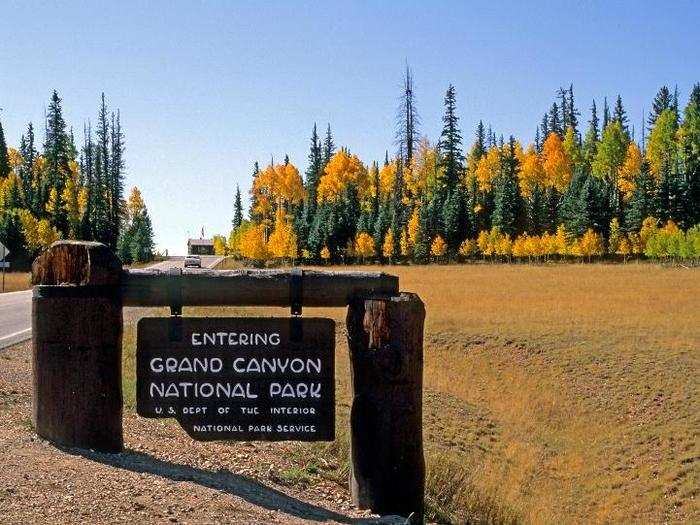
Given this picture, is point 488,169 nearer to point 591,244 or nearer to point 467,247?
point 467,247

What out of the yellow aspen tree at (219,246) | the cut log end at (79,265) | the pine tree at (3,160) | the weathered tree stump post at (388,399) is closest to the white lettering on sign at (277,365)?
the weathered tree stump post at (388,399)

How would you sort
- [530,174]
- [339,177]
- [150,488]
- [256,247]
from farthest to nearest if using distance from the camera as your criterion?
1. [339,177]
2. [530,174]
3. [256,247]
4. [150,488]

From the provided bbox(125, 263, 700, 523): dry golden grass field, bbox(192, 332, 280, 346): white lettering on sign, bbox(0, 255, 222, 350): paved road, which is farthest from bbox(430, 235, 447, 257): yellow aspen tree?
bbox(192, 332, 280, 346): white lettering on sign

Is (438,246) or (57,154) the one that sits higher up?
(57,154)

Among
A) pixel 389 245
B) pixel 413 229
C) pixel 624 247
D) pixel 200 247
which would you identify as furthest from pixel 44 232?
pixel 200 247

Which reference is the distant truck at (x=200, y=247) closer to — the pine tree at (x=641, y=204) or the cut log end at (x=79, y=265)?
the pine tree at (x=641, y=204)

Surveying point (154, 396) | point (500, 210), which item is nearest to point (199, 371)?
point (154, 396)

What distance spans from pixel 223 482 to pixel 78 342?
153 cm

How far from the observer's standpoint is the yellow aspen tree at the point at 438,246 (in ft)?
286

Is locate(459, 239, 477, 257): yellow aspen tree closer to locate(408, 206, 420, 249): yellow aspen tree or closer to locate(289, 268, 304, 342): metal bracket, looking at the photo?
locate(408, 206, 420, 249): yellow aspen tree

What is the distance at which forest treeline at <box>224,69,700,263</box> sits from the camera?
8406cm

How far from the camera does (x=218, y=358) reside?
5.56 meters

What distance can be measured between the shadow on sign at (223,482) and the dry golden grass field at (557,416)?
950mm

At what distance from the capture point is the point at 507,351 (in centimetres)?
2109
